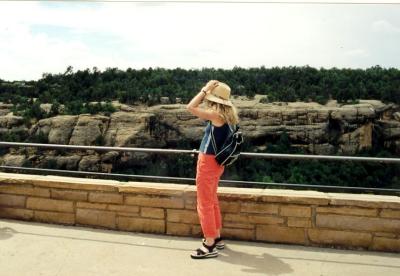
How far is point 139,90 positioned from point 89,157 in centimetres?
1975

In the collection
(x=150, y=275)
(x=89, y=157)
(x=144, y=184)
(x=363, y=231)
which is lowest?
(x=89, y=157)

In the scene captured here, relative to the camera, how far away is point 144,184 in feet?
13.7

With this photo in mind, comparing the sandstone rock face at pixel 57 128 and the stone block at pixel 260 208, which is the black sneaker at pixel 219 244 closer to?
the stone block at pixel 260 208

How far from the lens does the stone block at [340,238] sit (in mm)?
3691

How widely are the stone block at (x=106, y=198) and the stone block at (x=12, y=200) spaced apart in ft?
2.53

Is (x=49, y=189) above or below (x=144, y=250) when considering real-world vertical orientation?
above

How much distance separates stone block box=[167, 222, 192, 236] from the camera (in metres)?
4.04

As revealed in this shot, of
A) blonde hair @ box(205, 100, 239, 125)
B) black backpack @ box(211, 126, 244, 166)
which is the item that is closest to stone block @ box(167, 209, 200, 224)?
black backpack @ box(211, 126, 244, 166)

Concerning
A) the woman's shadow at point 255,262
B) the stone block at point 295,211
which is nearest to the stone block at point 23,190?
the woman's shadow at point 255,262

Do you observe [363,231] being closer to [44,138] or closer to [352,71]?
[44,138]

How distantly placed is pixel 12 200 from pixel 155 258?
1.87m

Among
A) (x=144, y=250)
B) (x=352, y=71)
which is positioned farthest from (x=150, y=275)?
(x=352, y=71)

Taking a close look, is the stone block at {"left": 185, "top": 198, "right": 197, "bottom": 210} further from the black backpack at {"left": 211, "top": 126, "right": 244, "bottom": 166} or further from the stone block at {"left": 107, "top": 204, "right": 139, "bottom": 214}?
the black backpack at {"left": 211, "top": 126, "right": 244, "bottom": 166}

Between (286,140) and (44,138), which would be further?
(286,140)
